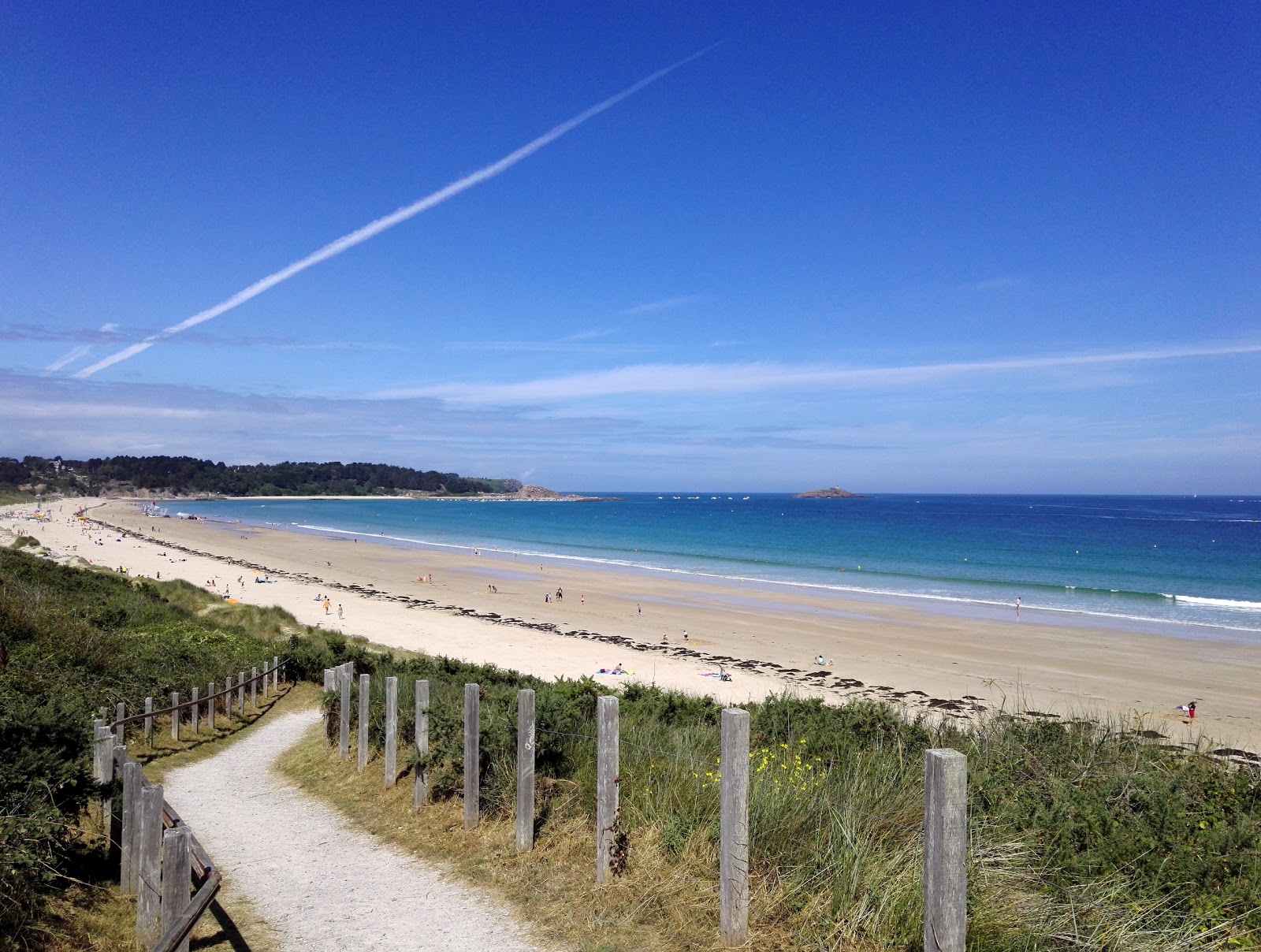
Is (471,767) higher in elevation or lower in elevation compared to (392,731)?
higher

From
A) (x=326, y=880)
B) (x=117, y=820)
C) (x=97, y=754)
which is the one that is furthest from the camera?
(x=97, y=754)

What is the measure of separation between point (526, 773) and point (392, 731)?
9.00ft

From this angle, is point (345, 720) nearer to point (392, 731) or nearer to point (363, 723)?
point (363, 723)

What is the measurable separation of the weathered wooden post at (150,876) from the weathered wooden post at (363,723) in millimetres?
4168

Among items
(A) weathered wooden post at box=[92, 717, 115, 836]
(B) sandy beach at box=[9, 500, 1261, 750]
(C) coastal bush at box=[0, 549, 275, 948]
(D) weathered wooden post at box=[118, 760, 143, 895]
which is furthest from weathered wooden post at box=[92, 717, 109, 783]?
(B) sandy beach at box=[9, 500, 1261, 750]

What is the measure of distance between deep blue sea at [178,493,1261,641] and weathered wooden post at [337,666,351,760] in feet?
113

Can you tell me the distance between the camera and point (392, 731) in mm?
8719

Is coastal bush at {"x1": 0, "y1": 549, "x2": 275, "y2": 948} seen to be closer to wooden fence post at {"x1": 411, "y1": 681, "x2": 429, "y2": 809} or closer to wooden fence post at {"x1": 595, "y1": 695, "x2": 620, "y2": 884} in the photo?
wooden fence post at {"x1": 411, "y1": 681, "x2": 429, "y2": 809}

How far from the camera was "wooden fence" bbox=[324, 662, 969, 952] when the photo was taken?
3723 millimetres

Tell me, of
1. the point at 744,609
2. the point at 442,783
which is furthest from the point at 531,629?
the point at 442,783

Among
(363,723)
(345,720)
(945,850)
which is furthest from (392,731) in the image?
(945,850)

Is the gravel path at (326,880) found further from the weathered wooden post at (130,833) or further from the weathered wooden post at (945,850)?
the weathered wooden post at (945,850)

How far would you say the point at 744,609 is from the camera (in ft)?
127

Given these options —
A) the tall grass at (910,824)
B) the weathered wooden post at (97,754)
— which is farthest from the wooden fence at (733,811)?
the weathered wooden post at (97,754)
